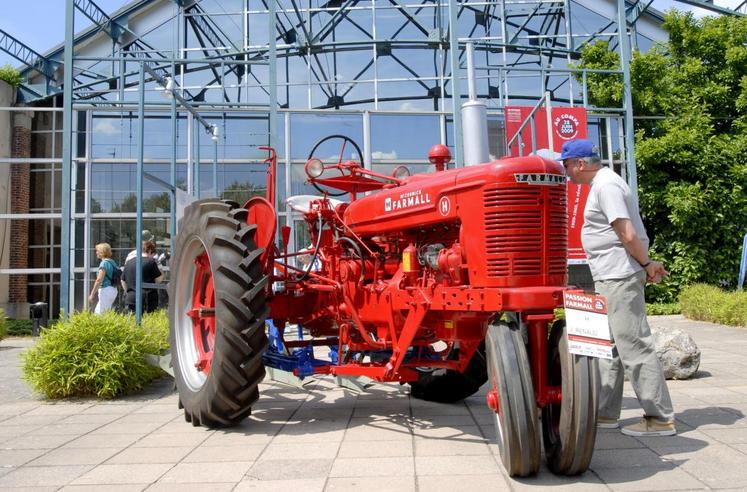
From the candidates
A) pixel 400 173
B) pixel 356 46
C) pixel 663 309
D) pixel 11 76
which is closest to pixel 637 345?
pixel 400 173

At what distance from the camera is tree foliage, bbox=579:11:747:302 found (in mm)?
14352

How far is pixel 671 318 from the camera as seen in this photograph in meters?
12.4

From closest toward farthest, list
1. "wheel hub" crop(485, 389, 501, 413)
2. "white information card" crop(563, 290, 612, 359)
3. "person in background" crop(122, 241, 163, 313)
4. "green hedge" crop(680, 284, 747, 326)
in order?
1. "white information card" crop(563, 290, 612, 359)
2. "wheel hub" crop(485, 389, 501, 413)
3. "person in background" crop(122, 241, 163, 313)
4. "green hedge" crop(680, 284, 747, 326)

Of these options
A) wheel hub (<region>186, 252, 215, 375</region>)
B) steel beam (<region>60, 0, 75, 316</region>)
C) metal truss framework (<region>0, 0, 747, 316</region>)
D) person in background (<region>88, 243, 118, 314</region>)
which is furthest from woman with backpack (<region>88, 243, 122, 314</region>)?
metal truss framework (<region>0, 0, 747, 316</region>)

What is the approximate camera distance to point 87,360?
18.2ft

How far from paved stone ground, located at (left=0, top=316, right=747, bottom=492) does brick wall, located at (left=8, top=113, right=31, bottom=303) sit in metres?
11.4

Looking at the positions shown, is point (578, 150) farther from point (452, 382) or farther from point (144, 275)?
point (144, 275)

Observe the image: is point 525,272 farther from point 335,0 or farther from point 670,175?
point 335,0

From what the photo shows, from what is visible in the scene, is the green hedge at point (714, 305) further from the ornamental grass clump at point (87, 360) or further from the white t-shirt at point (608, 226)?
the ornamental grass clump at point (87, 360)

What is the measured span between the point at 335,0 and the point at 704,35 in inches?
360

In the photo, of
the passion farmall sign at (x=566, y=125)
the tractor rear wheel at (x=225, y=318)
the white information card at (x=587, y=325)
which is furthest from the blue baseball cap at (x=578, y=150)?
the passion farmall sign at (x=566, y=125)

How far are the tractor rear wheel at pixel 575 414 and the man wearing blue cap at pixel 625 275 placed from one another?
82 cm

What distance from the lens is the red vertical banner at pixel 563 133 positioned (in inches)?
472

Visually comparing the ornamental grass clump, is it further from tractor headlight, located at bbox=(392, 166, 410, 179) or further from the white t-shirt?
the white t-shirt
